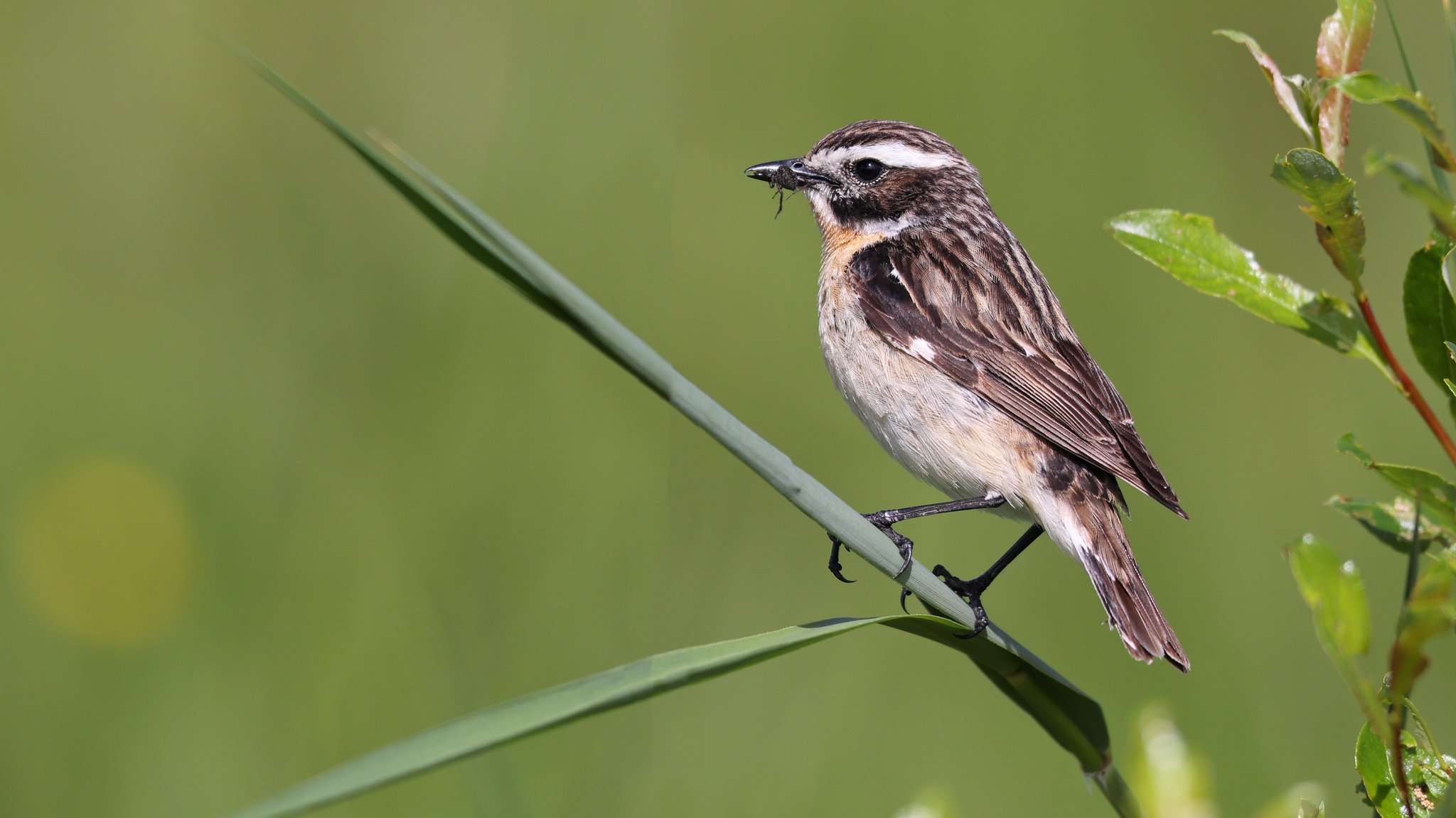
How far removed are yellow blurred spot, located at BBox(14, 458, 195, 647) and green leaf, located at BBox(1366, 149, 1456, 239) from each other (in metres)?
4.24

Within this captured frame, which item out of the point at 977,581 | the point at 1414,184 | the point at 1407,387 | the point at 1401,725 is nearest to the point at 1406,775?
the point at 1401,725

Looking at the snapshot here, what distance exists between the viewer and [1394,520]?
68.9 inches

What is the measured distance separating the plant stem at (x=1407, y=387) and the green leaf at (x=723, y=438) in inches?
24.0

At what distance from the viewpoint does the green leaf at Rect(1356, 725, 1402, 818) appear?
5.00ft

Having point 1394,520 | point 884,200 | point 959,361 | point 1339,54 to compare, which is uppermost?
point 1339,54

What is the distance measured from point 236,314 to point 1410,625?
5.71 meters

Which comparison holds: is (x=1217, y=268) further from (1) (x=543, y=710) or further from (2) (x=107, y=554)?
(2) (x=107, y=554)

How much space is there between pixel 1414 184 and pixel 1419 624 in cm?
39

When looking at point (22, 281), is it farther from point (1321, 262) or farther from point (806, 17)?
point (1321, 262)

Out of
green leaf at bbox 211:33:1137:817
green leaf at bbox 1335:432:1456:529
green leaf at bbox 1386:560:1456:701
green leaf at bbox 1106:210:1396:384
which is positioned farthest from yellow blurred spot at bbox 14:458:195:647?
green leaf at bbox 1386:560:1456:701

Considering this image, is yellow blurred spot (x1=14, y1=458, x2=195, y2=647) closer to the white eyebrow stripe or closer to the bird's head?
the bird's head

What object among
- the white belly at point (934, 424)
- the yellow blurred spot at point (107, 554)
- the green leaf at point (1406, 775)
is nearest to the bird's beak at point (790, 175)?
the white belly at point (934, 424)

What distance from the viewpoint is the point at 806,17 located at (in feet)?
24.6

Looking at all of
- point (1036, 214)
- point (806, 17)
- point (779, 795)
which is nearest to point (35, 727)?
point (779, 795)
